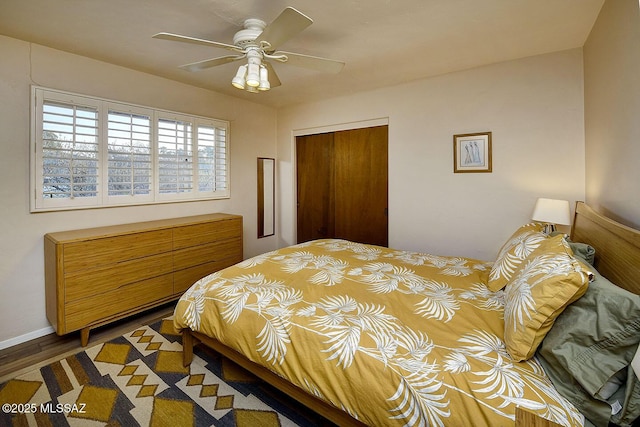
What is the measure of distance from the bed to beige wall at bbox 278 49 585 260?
2.47 feet

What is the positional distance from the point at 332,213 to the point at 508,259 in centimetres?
255

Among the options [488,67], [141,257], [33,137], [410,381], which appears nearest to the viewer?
[410,381]

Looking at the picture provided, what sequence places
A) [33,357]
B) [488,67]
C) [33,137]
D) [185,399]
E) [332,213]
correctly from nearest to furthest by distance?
[185,399]
[33,357]
[33,137]
[488,67]
[332,213]

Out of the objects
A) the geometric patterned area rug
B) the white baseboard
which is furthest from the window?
the geometric patterned area rug

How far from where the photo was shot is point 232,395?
1.76m

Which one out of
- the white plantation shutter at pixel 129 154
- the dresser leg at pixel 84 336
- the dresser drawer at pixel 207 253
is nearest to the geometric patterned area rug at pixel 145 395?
the dresser leg at pixel 84 336

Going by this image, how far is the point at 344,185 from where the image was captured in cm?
394

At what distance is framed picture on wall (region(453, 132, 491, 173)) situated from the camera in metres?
2.89

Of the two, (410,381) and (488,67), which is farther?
(488,67)

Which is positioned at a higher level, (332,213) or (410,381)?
(332,213)

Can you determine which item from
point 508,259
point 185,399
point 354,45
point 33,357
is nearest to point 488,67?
point 354,45

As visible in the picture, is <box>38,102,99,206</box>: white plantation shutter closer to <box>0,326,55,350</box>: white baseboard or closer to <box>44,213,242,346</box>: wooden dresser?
<box>44,213,242,346</box>: wooden dresser

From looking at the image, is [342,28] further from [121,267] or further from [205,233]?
[121,267]

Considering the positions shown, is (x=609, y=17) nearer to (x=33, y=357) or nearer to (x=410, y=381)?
(x=410, y=381)
